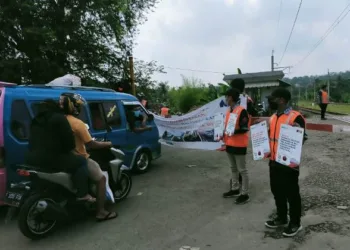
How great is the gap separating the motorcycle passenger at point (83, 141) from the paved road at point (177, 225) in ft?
1.15

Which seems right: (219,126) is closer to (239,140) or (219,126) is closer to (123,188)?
(239,140)

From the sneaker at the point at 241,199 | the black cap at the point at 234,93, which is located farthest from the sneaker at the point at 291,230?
the black cap at the point at 234,93

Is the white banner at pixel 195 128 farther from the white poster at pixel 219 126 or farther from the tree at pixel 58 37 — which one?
the tree at pixel 58 37

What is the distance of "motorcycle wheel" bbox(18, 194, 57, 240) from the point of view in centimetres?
443

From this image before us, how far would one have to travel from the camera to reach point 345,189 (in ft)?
20.1

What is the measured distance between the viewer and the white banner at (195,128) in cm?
778

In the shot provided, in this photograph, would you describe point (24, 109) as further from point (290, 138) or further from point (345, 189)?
point (345, 189)

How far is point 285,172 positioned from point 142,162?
4651 millimetres

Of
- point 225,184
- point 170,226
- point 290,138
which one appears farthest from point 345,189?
point 170,226

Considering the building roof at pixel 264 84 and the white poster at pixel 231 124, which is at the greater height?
the building roof at pixel 264 84

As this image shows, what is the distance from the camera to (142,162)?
27.9 ft

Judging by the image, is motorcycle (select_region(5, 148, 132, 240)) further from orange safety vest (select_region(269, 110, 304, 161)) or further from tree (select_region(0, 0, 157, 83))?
tree (select_region(0, 0, 157, 83))

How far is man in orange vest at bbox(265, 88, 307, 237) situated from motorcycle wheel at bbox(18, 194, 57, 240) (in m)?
2.85

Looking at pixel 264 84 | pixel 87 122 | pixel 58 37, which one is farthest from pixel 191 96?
pixel 87 122
